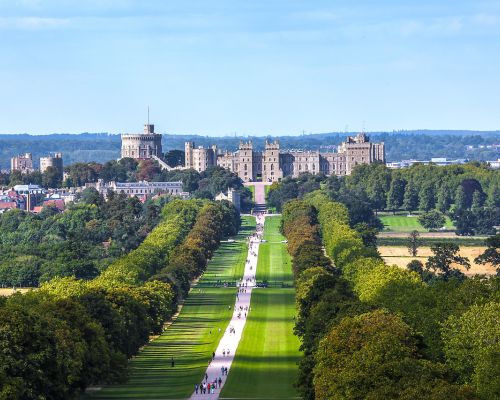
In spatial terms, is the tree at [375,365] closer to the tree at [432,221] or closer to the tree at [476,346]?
the tree at [476,346]

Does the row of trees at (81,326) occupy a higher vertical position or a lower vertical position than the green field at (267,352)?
higher

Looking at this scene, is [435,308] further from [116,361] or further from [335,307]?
[116,361]

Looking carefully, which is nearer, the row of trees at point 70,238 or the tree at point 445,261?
the tree at point 445,261

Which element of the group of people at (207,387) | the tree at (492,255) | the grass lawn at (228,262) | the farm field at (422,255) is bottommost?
the grass lawn at (228,262)

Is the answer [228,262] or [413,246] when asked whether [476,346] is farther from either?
[228,262]

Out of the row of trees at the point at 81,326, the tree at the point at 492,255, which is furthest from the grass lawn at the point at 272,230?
the row of trees at the point at 81,326

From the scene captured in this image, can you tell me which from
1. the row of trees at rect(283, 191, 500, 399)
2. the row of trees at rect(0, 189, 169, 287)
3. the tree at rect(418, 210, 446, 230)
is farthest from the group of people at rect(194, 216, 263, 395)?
the tree at rect(418, 210, 446, 230)

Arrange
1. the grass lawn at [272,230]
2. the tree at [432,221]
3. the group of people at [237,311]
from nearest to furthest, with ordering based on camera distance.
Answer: the group of people at [237,311]
the grass lawn at [272,230]
the tree at [432,221]

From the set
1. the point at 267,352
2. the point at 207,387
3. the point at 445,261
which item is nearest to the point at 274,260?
the point at 445,261
